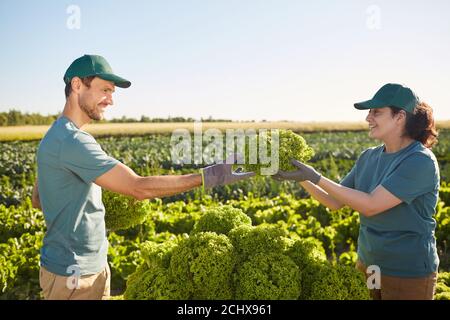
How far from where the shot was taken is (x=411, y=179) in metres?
2.95

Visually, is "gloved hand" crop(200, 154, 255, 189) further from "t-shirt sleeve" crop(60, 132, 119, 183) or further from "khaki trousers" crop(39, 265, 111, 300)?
"khaki trousers" crop(39, 265, 111, 300)

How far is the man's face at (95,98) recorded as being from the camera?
2984 mm

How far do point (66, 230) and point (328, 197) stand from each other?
2152 millimetres

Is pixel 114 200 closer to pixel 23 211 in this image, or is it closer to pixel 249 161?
pixel 249 161

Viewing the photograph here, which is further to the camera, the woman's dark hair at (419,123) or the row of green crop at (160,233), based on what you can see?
the row of green crop at (160,233)

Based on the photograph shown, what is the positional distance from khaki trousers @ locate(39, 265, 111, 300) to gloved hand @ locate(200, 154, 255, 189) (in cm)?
99

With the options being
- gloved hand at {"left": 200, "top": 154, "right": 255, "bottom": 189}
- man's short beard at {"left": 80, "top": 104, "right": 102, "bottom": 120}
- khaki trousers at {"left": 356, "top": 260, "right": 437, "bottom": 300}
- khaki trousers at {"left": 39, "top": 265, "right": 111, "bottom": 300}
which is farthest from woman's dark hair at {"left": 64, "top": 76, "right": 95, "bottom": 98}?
khaki trousers at {"left": 356, "top": 260, "right": 437, "bottom": 300}

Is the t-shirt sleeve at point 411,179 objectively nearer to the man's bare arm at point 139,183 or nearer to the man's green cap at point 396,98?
the man's green cap at point 396,98

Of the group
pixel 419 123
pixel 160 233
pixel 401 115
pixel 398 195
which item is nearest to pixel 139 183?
pixel 398 195

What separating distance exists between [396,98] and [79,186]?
91.9 inches

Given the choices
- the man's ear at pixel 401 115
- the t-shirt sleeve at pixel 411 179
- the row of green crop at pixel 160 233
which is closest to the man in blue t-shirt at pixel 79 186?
the t-shirt sleeve at pixel 411 179
